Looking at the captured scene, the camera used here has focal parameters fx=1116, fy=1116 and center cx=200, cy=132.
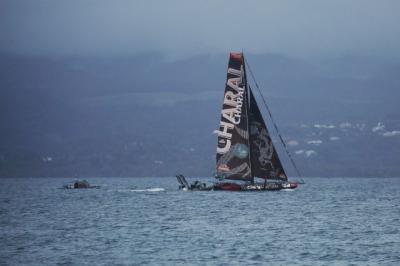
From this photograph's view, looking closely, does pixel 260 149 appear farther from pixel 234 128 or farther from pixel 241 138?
pixel 234 128

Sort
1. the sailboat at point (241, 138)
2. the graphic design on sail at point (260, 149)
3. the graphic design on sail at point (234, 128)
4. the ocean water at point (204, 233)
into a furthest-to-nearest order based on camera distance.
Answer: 1. the graphic design on sail at point (260, 149)
2. the sailboat at point (241, 138)
3. the graphic design on sail at point (234, 128)
4. the ocean water at point (204, 233)

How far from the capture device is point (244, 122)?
143m

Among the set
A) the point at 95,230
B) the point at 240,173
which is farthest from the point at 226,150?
the point at 95,230

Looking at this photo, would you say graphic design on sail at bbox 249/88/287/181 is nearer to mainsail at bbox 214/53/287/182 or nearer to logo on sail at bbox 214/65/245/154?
mainsail at bbox 214/53/287/182

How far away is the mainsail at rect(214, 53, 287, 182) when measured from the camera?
466 ft

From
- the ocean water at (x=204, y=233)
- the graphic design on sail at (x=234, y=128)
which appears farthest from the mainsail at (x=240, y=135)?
the ocean water at (x=204, y=233)

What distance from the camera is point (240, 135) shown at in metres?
143

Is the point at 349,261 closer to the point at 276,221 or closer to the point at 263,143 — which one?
the point at 276,221

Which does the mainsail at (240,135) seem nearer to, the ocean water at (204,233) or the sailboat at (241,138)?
the sailboat at (241,138)

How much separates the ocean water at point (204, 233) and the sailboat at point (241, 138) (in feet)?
17.7

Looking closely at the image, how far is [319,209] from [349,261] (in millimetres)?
48287

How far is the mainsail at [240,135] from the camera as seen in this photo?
466ft

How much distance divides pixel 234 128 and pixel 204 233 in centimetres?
4872

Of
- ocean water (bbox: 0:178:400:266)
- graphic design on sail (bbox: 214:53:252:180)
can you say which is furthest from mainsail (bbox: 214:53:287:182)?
ocean water (bbox: 0:178:400:266)
